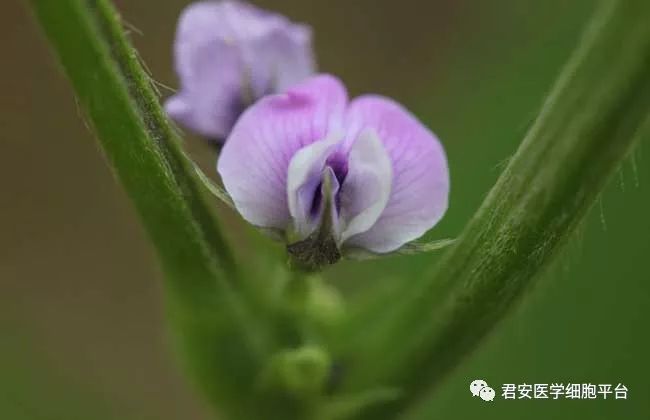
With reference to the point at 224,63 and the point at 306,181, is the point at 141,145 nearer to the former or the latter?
the point at 306,181

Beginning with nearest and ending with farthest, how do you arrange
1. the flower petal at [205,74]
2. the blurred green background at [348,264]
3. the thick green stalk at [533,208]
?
the thick green stalk at [533,208]
the flower petal at [205,74]
the blurred green background at [348,264]

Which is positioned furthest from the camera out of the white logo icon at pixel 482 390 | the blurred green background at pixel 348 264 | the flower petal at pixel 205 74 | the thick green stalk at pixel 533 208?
the blurred green background at pixel 348 264

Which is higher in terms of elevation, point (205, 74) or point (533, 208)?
point (205, 74)

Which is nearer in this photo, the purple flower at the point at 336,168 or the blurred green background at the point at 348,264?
the purple flower at the point at 336,168

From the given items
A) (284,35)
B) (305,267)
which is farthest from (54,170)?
(305,267)

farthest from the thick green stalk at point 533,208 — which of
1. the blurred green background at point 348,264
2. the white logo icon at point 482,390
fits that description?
the blurred green background at point 348,264

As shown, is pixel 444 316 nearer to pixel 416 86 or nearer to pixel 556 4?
pixel 556 4

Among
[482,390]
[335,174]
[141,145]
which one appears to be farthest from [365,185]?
[482,390]

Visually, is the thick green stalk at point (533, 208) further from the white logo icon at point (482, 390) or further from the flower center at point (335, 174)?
the white logo icon at point (482, 390)
